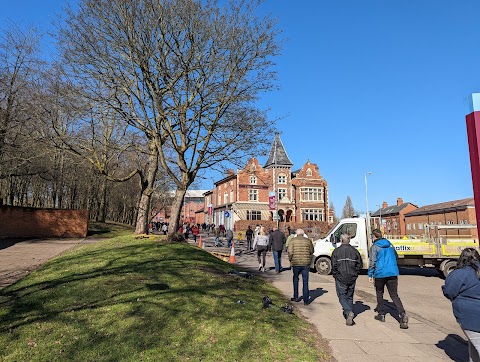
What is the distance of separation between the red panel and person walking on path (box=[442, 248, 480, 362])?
64 centimetres

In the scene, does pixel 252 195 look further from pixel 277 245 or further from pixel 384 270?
pixel 384 270

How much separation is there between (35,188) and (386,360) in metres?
47.4

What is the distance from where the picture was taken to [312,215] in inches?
2386

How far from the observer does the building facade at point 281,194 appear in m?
58.3

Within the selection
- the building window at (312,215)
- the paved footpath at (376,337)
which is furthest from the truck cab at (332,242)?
the building window at (312,215)

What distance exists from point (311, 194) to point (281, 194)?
553cm

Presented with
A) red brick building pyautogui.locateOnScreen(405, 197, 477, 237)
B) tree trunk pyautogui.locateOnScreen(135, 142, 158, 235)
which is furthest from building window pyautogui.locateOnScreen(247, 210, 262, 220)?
tree trunk pyautogui.locateOnScreen(135, 142, 158, 235)

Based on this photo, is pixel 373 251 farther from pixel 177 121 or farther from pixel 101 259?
pixel 177 121

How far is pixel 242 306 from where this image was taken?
704 cm

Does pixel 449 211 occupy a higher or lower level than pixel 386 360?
higher

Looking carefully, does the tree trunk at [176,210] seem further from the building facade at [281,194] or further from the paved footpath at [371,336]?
the building facade at [281,194]

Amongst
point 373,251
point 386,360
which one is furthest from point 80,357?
point 373,251

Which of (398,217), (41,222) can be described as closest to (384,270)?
(41,222)

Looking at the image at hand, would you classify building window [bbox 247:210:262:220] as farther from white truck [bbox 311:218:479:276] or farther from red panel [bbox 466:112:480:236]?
red panel [bbox 466:112:480:236]
